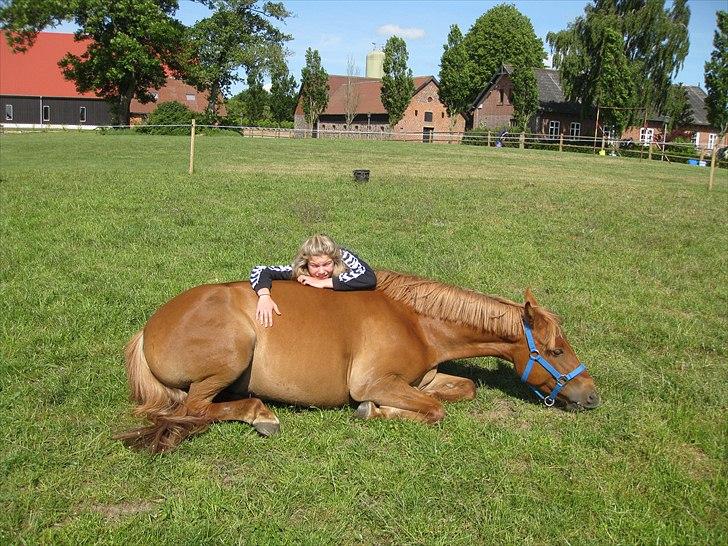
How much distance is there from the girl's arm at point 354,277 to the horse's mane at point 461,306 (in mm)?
162

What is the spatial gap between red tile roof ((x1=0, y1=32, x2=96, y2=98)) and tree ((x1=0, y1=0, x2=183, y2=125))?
1480 cm

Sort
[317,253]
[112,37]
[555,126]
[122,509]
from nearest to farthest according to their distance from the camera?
1. [122,509]
2. [317,253]
3. [112,37]
4. [555,126]

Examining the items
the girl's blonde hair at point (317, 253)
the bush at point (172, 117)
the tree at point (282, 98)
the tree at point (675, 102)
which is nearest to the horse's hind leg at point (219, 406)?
the girl's blonde hair at point (317, 253)

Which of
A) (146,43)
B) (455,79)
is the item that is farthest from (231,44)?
(455,79)

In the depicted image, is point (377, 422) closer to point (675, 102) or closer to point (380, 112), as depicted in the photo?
point (675, 102)

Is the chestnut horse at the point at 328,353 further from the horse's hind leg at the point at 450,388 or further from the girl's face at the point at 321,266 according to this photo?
the girl's face at the point at 321,266

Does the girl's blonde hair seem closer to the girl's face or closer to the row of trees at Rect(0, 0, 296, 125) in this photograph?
the girl's face

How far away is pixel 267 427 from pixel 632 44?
57.1 m

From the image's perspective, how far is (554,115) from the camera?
62312 millimetres

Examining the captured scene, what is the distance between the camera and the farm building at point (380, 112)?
74000 mm

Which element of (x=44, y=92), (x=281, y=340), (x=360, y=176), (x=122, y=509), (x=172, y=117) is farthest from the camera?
(x=44, y=92)

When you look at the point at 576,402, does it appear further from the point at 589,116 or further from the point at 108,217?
the point at 589,116

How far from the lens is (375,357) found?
501cm

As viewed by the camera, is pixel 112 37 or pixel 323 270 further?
pixel 112 37
